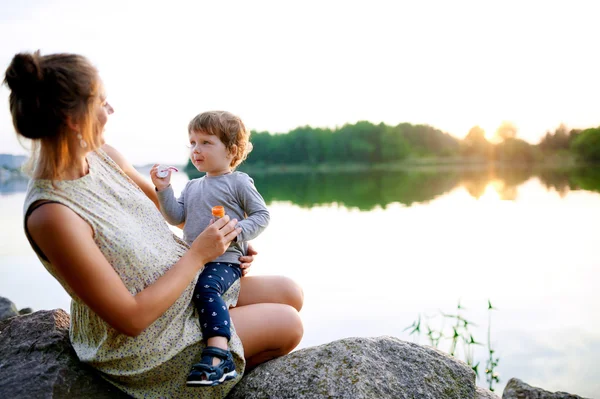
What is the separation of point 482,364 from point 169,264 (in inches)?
167

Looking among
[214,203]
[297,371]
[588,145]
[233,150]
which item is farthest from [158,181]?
[588,145]

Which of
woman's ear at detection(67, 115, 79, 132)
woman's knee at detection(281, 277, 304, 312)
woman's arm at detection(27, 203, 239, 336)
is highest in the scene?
woman's ear at detection(67, 115, 79, 132)

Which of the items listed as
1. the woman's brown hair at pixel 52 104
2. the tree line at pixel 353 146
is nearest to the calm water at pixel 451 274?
the woman's brown hair at pixel 52 104

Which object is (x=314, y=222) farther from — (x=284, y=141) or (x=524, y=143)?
(x=284, y=141)

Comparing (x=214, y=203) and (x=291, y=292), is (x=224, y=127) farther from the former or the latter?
(x=291, y=292)

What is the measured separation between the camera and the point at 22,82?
179 cm

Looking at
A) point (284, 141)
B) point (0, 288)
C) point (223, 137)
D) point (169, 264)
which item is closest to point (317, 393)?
point (169, 264)

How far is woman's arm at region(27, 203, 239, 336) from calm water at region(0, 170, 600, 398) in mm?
4160

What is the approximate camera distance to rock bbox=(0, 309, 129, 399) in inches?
84.6

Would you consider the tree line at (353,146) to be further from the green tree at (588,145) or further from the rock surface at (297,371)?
the rock surface at (297,371)

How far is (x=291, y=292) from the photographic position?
9.27ft

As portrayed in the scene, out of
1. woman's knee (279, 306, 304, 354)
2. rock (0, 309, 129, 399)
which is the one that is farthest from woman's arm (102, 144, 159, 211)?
woman's knee (279, 306, 304, 354)

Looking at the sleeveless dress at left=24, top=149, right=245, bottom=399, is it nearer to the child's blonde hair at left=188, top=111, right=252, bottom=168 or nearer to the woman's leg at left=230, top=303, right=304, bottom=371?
the woman's leg at left=230, top=303, right=304, bottom=371

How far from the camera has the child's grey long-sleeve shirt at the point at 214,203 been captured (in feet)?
9.29
